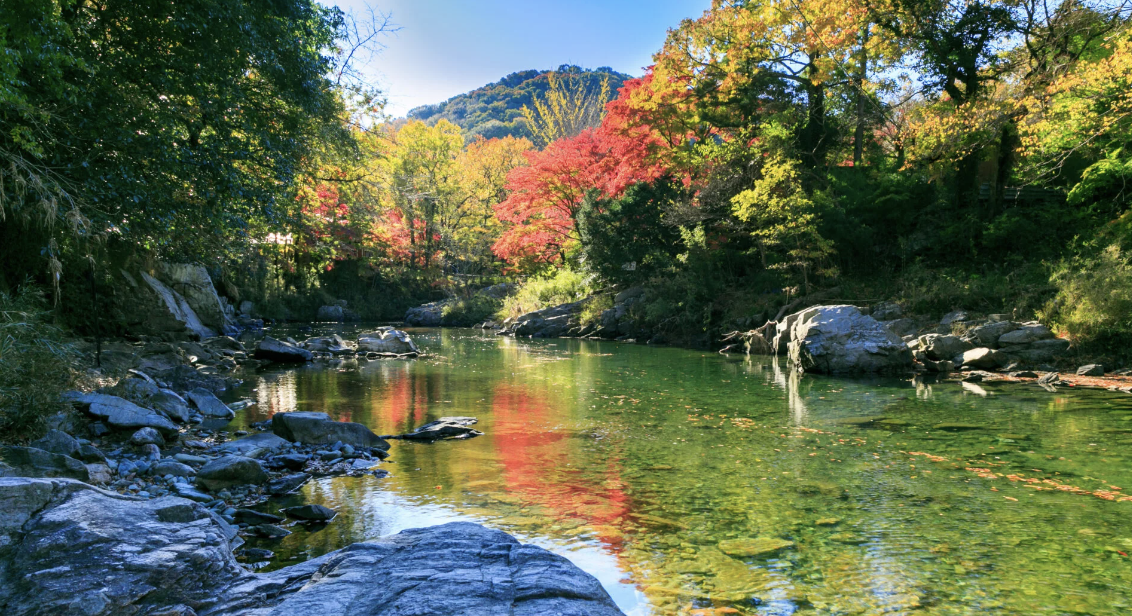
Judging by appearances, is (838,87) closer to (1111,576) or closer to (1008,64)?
(1008,64)

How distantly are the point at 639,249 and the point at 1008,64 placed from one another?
11269mm

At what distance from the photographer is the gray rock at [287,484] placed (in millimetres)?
5504

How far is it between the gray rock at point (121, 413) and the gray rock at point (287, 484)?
1.96 m

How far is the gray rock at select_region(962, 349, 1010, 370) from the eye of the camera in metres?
12.3

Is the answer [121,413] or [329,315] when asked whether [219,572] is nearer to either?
[121,413]

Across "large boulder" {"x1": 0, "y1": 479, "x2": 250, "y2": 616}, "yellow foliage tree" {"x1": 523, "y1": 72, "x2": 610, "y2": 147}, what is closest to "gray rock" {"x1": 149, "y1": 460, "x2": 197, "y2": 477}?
"large boulder" {"x1": 0, "y1": 479, "x2": 250, "y2": 616}

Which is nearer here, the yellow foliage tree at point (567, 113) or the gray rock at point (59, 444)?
the gray rock at point (59, 444)

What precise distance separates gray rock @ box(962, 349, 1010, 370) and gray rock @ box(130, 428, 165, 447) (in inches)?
524

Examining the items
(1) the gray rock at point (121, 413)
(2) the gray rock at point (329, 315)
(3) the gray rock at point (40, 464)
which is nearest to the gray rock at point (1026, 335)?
(1) the gray rock at point (121, 413)

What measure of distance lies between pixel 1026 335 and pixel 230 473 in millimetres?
13563

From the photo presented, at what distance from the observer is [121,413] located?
6605mm

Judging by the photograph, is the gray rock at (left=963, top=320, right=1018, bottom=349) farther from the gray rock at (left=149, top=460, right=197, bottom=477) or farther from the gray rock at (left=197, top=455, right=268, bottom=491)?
the gray rock at (left=149, top=460, right=197, bottom=477)

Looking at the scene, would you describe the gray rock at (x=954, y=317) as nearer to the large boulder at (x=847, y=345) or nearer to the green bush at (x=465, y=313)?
the large boulder at (x=847, y=345)

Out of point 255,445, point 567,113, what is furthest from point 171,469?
point 567,113
